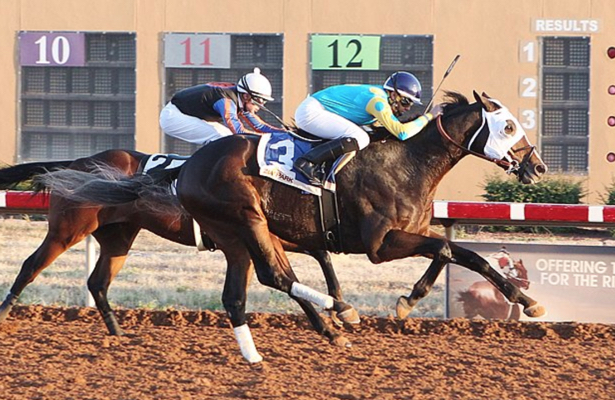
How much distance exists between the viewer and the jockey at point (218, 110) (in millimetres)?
6984

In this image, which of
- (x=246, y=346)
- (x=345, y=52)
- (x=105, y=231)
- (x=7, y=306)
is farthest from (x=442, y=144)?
(x=345, y=52)

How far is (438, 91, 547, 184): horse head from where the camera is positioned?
5809mm

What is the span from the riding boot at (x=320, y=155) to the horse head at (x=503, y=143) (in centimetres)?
54

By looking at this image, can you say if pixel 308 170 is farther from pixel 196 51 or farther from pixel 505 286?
pixel 196 51

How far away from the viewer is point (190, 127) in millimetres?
7363

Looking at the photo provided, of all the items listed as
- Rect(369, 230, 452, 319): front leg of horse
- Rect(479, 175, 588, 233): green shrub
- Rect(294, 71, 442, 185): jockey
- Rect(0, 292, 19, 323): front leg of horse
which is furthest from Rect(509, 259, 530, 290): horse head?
Rect(479, 175, 588, 233): green shrub

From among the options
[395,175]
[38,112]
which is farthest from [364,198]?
[38,112]

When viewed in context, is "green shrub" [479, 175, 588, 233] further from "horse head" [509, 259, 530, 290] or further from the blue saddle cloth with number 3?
the blue saddle cloth with number 3

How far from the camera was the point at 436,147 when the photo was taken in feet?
19.4

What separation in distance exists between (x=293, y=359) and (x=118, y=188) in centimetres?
140

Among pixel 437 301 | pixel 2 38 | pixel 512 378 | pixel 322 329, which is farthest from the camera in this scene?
pixel 2 38

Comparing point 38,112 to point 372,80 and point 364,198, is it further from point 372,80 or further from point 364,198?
point 364,198

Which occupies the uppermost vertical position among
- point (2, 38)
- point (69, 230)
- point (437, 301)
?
point (2, 38)

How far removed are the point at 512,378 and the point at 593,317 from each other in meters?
2.18
